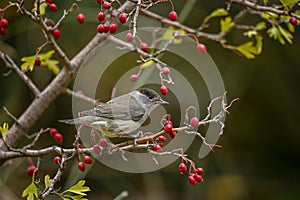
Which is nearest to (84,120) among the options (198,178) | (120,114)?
(120,114)

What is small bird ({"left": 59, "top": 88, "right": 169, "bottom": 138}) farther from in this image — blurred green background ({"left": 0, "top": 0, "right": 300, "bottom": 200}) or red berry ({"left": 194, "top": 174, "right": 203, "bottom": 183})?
blurred green background ({"left": 0, "top": 0, "right": 300, "bottom": 200})

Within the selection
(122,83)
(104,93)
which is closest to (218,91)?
(122,83)

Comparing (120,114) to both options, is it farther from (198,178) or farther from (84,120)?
(198,178)

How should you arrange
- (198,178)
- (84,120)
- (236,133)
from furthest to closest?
(236,133)
(84,120)
(198,178)

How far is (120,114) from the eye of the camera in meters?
1.51

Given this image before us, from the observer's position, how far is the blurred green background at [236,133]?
9.39ft

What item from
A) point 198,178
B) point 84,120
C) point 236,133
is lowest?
point 236,133

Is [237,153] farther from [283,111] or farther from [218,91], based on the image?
[218,91]

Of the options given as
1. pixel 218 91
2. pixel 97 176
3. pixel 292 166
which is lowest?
pixel 292 166

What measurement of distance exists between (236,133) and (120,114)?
1.74 metres

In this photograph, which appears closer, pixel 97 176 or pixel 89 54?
pixel 89 54

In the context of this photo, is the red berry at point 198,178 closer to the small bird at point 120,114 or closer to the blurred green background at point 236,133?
the small bird at point 120,114

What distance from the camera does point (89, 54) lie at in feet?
5.46

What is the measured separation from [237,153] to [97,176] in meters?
0.90
